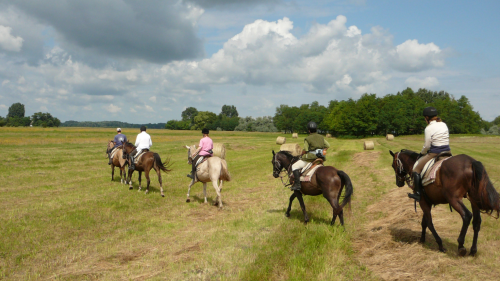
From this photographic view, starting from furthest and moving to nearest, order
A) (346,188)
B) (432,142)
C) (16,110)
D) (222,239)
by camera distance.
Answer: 1. (16,110)
2. (346,188)
3. (222,239)
4. (432,142)

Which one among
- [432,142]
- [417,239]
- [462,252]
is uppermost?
[432,142]

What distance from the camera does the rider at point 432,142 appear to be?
714 centimetres

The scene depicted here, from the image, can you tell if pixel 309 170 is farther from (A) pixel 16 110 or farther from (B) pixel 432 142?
(A) pixel 16 110

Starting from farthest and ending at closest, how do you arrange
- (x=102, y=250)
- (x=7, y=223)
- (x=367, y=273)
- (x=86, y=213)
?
(x=86, y=213) < (x=7, y=223) < (x=102, y=250) < (x=367, y=273)

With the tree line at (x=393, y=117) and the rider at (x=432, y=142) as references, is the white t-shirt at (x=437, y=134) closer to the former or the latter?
the rider at (x=432, y=142)

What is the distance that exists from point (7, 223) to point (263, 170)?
1520cm

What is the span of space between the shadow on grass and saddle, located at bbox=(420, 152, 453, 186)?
1452 mm

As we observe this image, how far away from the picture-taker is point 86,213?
10539 mm

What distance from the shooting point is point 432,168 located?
694cm

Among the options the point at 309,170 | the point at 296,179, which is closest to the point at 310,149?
the point at 309,170

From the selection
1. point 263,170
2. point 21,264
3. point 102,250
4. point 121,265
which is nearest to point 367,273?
point 121,265

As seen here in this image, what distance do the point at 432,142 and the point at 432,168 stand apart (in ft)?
2.31

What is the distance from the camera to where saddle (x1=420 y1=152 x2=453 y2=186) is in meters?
6.82

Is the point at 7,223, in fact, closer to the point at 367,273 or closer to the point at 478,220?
the point at 367,273
